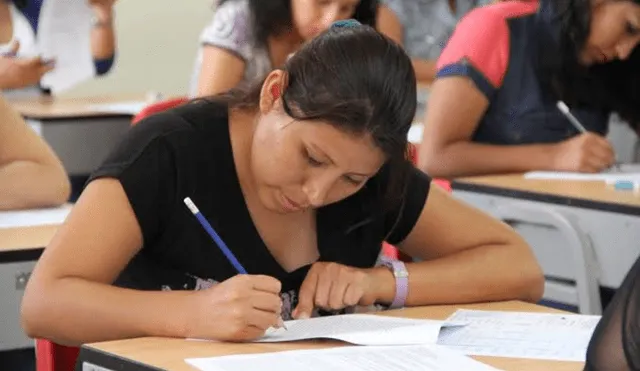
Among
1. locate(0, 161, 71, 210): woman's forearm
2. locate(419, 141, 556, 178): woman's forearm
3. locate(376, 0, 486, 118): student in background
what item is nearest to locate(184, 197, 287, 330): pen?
locate(0, 161, 71, 210): woman's forearm

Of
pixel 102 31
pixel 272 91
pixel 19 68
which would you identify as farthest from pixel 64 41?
pixel 272 91

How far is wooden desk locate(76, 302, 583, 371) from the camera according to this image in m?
1.48

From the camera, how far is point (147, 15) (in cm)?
638

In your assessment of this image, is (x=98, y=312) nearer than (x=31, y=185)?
Yes

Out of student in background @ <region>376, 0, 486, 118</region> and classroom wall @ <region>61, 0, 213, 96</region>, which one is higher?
student in background @ <region>376, 0, 486, 118</region>

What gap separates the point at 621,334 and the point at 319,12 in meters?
2.58

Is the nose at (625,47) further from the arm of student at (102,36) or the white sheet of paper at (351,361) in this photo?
the arm of student at (102,36)

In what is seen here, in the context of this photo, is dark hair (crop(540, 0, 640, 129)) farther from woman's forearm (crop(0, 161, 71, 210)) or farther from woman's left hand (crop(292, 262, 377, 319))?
A: woman's left hand (crop(292, 262, 377, 319))

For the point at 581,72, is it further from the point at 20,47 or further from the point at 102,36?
the point at 102,36

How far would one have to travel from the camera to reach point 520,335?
1.70 metres

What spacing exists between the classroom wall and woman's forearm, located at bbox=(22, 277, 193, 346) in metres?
4.57

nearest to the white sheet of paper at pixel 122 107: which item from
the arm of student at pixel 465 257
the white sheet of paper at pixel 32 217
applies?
the white sheet of paper at pixel 32 217

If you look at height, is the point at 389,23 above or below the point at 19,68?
below

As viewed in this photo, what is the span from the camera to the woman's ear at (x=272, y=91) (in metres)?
1.78
